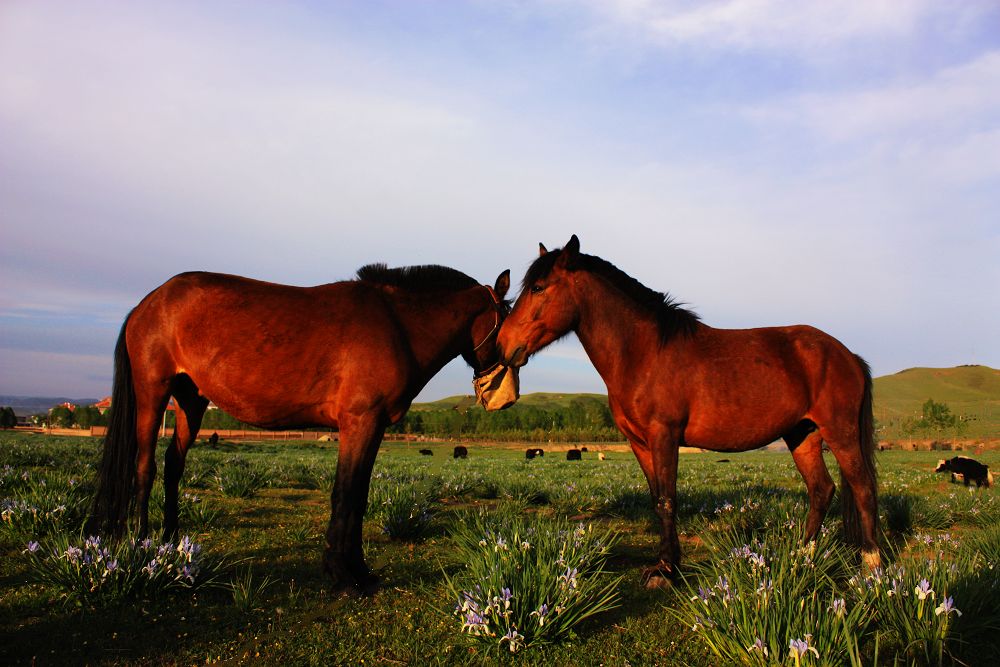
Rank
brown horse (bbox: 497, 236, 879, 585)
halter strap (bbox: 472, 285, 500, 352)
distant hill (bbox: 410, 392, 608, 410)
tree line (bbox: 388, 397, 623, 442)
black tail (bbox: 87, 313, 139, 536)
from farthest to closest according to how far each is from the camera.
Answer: distant hill (bbox: 410, 392, 608, 410) → tree line (bbox: 388, 397, 623, 442) → halter strap (bbox: 472, 285, 500, 352) → brown horse (bbox: 497, 236, 879, 585) → black tail (bbox: 87, 313, 139, 536)

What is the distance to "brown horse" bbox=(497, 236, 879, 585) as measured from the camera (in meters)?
6.59

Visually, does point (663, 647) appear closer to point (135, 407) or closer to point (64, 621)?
point (64, 621)

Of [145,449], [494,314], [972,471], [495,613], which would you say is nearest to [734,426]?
[494,314]

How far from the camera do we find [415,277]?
6871 mm

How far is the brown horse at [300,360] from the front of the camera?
19.4ft

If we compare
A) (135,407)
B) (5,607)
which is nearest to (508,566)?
(5,607)

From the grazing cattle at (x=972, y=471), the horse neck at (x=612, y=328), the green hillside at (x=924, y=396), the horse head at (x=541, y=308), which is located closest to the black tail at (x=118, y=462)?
the horse head at (x=541, y=308)

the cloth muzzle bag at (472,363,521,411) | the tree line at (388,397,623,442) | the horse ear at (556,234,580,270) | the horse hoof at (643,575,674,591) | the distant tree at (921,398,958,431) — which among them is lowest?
the tree line at (388,397,623,442)

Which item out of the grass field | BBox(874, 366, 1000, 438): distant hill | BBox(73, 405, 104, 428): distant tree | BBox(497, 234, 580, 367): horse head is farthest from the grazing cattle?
BBox(874, 366, 1000, 438): distant hill

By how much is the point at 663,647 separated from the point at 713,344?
348cm

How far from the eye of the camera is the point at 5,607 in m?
4.93

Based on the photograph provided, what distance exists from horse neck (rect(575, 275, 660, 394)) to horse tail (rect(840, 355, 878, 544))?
263 cm

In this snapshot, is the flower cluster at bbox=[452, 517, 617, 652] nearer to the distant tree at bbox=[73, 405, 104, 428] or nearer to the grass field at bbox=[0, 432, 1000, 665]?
the grass field at bbox=[0, 432, 1000, 665]

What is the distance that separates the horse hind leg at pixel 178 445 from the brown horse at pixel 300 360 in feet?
0.08
